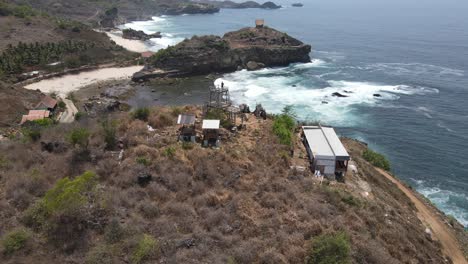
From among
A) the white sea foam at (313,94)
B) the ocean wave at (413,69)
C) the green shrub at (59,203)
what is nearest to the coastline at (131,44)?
the white sea foam at (313,94)

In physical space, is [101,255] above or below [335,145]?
below

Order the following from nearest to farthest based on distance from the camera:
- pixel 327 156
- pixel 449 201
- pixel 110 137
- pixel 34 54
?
pixel 110 137, pixel 327 156, pixel 449 201, pixel 34 54

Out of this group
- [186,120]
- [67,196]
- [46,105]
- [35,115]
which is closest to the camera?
[67,196]

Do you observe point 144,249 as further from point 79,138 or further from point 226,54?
point 226,54

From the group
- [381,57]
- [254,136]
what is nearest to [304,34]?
[381,57]

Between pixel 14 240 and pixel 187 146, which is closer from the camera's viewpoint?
pixel 14 240

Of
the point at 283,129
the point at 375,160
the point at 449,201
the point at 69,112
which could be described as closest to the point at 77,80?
the point at 69,112

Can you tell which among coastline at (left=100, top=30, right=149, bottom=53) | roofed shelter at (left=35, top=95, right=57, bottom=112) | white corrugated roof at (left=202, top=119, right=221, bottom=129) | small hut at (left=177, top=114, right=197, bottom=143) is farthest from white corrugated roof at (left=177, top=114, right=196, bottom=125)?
coastline at (left=100, top=30, right=149, bottom=53)
